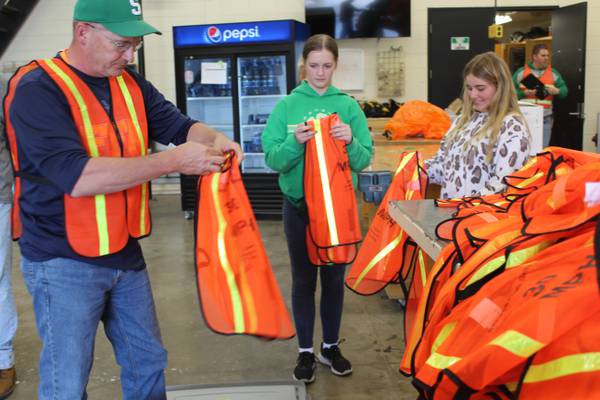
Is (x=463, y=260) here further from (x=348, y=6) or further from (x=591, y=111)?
(x=591, y=111)

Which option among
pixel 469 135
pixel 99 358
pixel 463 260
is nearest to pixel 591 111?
pixel 469 135

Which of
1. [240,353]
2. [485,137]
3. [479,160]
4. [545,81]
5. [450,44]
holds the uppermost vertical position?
[450,44]

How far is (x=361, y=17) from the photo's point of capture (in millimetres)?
8156

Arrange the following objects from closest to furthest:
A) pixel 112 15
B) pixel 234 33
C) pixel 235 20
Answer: pixel 112 15 < pixel 234 33 < pixel 235 20

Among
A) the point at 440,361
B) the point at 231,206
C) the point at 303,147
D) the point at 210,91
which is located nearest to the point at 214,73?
the point at 210,91

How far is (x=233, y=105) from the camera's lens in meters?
7.10

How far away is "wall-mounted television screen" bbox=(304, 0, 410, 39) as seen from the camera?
8125 millimetres

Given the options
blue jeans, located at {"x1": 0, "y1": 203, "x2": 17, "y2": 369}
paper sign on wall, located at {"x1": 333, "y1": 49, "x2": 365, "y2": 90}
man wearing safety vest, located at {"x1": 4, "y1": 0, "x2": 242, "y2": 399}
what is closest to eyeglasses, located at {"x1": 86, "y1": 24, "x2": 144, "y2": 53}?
man wearing safety vest, located at {"x1": 4, "y1": 0, "x2": 242, "y2": 399}

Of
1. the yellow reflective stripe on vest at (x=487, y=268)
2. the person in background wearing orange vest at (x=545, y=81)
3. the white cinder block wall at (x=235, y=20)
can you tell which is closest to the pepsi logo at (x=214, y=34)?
the white cinder block wall at (x=235, y=20)

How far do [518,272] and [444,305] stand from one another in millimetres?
206

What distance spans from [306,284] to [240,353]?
2.60 feet

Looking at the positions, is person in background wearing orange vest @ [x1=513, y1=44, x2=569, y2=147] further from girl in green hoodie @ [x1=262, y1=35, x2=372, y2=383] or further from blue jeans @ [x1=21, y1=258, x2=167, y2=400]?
blue jeans @ [x1=21, y1=258, x2=167, y2=400]

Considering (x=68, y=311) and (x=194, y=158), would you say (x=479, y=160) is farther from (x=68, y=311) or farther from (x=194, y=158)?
(x=68, y=311)

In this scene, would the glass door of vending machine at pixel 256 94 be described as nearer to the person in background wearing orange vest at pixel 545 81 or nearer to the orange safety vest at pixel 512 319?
the person in background wearing orange vest at pixel 545 81
